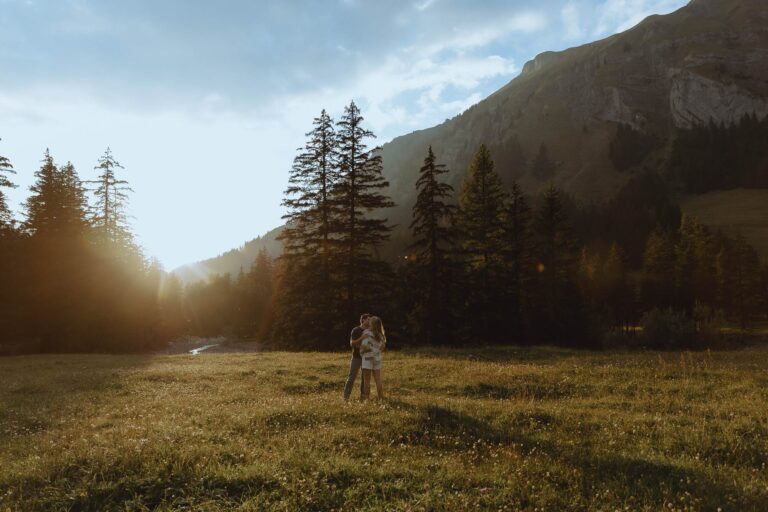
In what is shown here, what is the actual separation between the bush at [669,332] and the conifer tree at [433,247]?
28192mm

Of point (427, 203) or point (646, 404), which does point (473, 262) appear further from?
point (646, 404)

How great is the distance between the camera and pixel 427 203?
3706cm

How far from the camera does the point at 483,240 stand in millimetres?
40188

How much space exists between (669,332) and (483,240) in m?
26.5

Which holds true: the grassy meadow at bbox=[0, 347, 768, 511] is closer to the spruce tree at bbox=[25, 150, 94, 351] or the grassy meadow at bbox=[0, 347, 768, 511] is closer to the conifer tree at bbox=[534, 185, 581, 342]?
the conifer tree at bbox=[534, 185, 581, 342]

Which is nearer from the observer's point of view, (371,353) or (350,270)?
(371,353)

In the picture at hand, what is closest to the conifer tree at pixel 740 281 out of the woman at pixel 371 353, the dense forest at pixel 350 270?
the dense forest at pixel 350 270

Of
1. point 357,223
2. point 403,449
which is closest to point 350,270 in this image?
point 357,223

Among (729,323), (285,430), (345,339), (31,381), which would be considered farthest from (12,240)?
(729,323)

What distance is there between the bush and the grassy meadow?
38.4 m

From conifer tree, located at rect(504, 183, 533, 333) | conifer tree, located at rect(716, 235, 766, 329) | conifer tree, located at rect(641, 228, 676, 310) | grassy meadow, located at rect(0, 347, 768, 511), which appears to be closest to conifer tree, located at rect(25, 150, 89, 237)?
grassy meadow, located at rect(0, 347, 768, 511)

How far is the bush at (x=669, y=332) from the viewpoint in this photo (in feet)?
160

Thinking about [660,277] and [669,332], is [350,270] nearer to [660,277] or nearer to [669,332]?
[669,332]

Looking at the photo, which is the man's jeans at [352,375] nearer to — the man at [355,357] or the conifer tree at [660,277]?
the man at [355,357]
